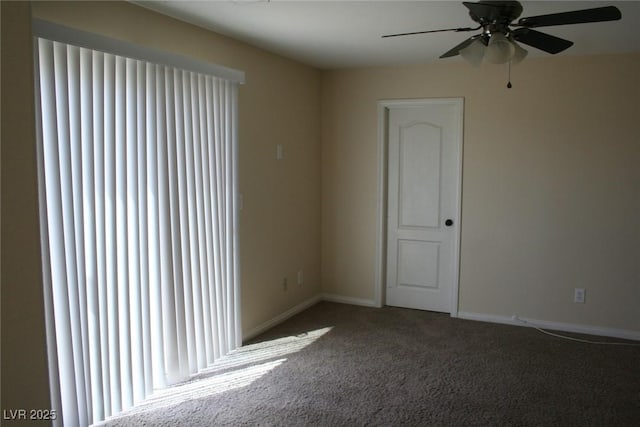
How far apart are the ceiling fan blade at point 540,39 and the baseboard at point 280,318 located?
299 cm

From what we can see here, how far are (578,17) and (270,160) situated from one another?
2.71m

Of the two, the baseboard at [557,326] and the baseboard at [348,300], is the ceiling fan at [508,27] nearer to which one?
the baseboard at [557,326]

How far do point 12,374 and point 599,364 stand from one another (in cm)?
397

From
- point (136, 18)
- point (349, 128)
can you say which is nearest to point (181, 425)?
point (136, 18)

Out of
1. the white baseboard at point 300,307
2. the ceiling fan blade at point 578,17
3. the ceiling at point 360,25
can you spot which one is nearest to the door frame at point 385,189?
the white baseboard at point 300,307

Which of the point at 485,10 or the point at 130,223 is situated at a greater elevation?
the point at 485,10

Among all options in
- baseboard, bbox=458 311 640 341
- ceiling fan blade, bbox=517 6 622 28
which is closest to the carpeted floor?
baseboard, bbox=458 311 640 341

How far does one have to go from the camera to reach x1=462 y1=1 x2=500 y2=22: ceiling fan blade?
2270 mm

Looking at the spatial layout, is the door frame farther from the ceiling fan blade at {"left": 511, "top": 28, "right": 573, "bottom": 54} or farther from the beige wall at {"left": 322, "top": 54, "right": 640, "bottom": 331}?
the ceiling fan blade at {"left": 511, "top": 28, "right": 573, "bottom": 54}

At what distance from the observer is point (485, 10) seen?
234cm

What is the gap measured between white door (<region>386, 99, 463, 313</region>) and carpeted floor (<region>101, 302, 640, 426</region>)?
22.5 inches

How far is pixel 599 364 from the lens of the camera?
12.5 ft

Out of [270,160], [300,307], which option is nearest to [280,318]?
[300,307]

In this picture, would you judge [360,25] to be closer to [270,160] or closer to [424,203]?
[270,160]
